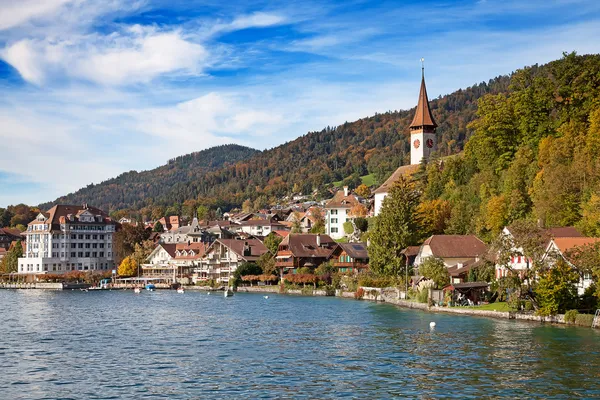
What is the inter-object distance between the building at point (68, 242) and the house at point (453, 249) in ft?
266

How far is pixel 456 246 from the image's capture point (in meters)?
74.7

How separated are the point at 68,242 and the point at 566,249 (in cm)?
10411

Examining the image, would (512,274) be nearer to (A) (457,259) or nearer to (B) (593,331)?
(B) (593,331)

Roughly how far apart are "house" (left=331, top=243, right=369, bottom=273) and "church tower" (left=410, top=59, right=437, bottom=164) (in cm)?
2995

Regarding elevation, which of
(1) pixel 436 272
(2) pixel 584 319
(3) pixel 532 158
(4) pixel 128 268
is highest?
(3) pixel 532 158

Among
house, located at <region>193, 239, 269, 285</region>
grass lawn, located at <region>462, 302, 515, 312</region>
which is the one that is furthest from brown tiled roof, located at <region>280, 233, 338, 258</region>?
grass lawn, located at <region>462, 302, 515, 312</region>

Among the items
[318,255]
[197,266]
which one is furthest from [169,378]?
[197,266]

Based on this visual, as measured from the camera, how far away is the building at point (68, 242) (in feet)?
440

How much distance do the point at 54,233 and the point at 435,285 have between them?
89811 millimetres

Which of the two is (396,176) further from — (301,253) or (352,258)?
(352,258)

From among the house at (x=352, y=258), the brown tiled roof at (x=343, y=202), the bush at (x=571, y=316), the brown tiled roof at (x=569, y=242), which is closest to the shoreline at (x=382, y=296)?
the bush at (x=571, y=316)

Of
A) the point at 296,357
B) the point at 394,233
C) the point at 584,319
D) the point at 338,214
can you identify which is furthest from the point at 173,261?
the point at 296,357

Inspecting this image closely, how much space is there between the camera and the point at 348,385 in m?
29.6

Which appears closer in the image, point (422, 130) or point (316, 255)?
point (316, 255)
